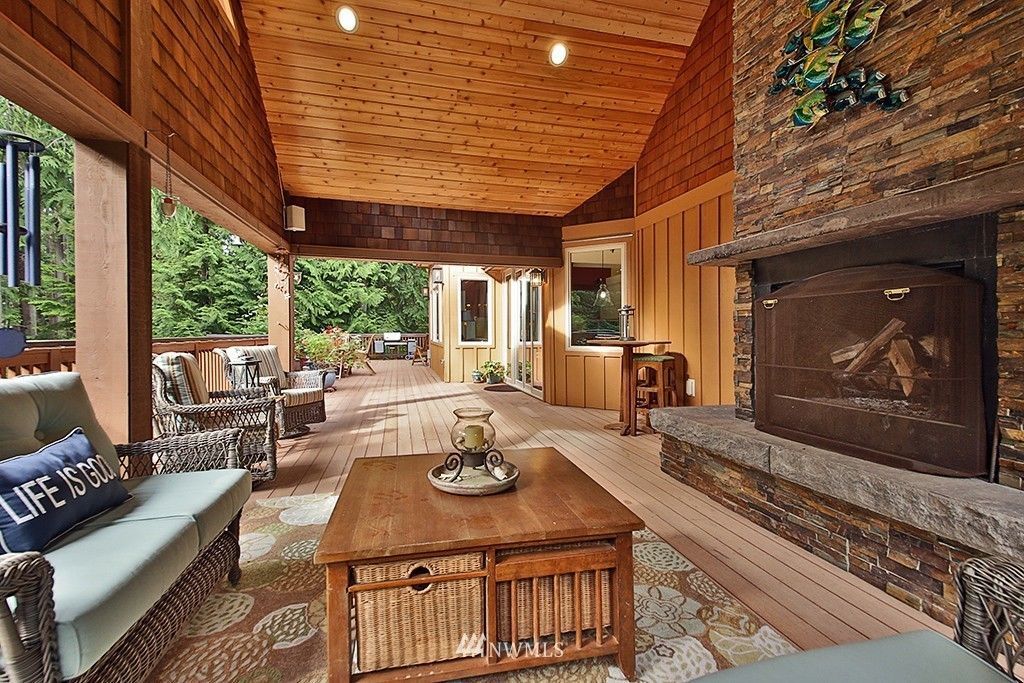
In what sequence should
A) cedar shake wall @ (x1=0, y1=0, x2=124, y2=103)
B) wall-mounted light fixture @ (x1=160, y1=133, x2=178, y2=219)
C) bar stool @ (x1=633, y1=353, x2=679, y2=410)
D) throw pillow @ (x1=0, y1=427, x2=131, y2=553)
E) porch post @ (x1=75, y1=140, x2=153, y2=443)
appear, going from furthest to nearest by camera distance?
bar stool @ (x1=633, y1=353, x2=679, y2=410) < wall-mounted light fixture @ (x1=160, y1=133, x2=178, y2=219) < porch post @ (x1=75, y1=140, x2=153, y2=443) < cedar shake wall @ (x1=0, y1=0, x2=124, y2=103) < throw pillow @ (x1=0, y1=427, x2=131, y2=553)

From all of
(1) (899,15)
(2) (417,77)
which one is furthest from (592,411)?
(1) (899,15)

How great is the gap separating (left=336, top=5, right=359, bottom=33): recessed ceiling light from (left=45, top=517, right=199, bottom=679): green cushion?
396cm

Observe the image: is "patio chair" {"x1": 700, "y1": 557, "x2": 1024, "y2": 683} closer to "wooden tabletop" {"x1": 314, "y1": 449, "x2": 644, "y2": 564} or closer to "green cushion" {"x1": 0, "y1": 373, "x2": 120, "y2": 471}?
"wooden tabletop" {"x1": 314, "y1": 449, "x2": 644, "y2": 564}

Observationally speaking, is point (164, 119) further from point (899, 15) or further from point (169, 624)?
point (899, 15)

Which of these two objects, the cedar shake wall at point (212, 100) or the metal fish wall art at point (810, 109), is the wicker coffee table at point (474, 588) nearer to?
the metal fish wall art at point (810, 109)

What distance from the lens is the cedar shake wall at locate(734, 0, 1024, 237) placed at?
1.73 meters

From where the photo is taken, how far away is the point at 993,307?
1.77 meters

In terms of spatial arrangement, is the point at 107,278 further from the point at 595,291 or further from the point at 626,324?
the point at 595,291

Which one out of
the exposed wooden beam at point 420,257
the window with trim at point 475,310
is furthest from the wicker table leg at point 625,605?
the window with trim at point 475,310

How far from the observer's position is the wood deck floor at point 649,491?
5.94 feet

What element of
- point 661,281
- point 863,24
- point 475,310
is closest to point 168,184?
point 863,24

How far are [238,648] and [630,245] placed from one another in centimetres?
566

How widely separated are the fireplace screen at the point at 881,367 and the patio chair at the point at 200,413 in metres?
3.34

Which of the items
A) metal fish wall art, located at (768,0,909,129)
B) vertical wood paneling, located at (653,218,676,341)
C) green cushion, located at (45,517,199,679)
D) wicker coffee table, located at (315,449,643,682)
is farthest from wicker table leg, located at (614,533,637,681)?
vertical wood paneling, located at (653,218,676,341)
